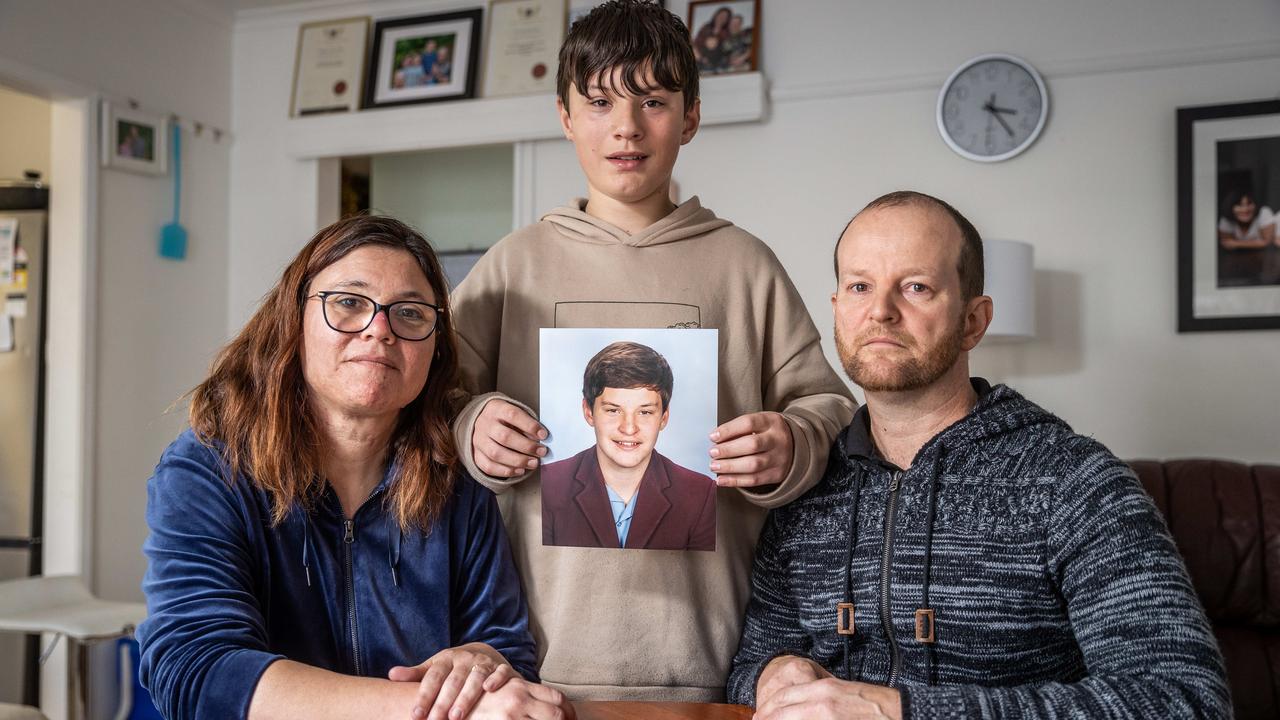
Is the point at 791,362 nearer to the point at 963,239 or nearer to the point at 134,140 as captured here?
the point at 963,239

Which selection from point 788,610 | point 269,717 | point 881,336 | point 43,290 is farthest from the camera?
point 43,290

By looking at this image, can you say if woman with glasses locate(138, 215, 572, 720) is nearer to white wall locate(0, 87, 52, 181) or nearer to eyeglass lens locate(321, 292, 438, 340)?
eyeglass lens locate(321, 292, 438, 340)

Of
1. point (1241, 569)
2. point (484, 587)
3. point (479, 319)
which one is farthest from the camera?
point (1241, 569)

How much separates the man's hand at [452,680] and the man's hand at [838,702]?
0.34 metres

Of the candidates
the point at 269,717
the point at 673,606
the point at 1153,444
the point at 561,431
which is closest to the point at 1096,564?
the point at 673,606

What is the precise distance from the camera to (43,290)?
4188 millimetres

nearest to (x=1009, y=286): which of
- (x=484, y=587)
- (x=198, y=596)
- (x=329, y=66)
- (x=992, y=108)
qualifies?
(x=992, y=108)

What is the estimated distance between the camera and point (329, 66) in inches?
190

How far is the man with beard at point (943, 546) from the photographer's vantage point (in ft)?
3.83

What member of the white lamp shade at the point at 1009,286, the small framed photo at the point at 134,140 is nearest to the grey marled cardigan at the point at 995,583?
the white lamp shade at the point at 1009,286

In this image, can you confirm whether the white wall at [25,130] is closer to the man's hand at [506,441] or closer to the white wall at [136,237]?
the white wall at [136,237]

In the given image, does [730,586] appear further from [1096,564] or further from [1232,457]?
[1232,457]

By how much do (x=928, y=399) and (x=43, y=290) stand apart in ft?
13.2

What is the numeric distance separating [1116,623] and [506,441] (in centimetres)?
79
